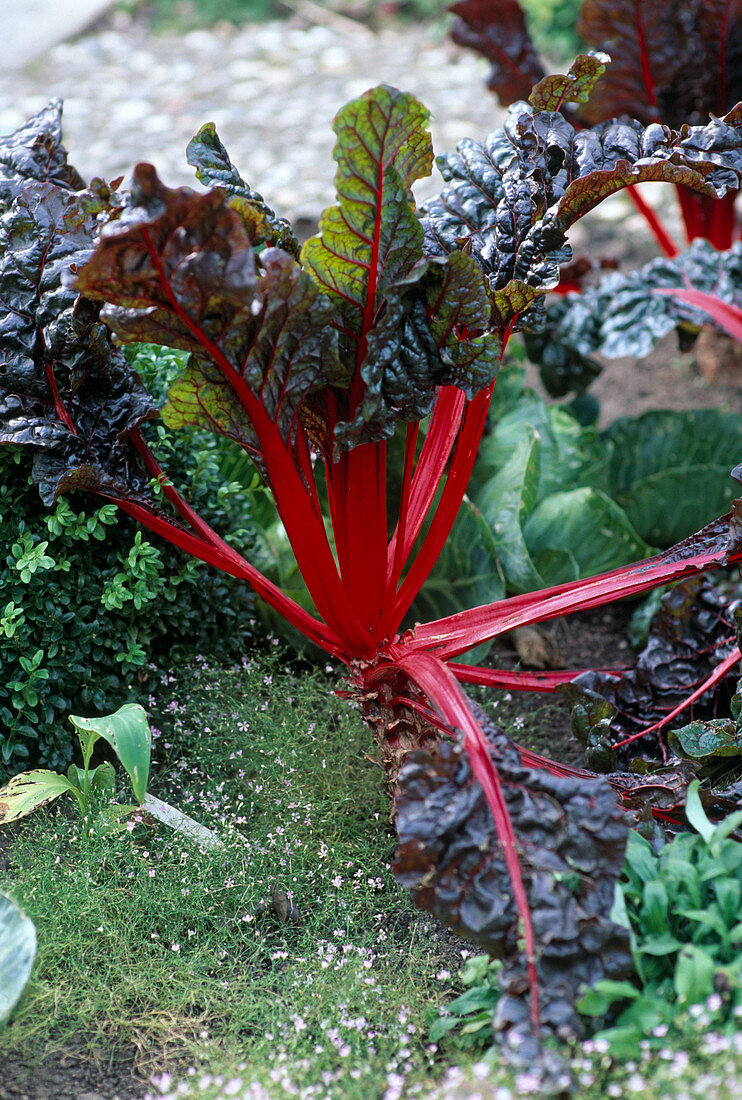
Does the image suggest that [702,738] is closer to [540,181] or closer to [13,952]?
[540,181]

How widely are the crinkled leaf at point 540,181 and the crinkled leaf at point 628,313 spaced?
67cm

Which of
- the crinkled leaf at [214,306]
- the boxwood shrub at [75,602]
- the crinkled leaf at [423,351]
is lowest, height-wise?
the boxwood shrub at [75,602]

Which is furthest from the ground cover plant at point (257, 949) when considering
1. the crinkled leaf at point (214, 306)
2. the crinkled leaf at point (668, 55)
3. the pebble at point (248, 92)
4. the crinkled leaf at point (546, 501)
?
the pebble at point (248, 92)

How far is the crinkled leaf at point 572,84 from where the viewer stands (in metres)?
1.80

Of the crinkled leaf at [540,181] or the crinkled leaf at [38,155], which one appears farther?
the crinkled leaf at [38,155]

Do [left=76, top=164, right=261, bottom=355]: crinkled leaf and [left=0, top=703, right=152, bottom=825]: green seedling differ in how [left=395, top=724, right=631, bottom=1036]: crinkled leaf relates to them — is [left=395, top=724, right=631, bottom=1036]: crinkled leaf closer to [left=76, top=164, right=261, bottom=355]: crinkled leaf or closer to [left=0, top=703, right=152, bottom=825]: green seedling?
[left=0, top=703, right=152, bottom=825]: green seedling

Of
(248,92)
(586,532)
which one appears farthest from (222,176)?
(248,92)

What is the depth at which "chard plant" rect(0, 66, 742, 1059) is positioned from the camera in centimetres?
136

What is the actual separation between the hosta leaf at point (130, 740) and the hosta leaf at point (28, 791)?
0.58ft

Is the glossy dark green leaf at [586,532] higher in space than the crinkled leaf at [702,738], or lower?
higher

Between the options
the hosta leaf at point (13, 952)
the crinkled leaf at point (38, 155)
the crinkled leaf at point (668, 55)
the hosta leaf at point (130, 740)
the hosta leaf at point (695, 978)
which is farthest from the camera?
the crinkled leaf at point (668, 55)

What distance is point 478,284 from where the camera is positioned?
157 centimetres

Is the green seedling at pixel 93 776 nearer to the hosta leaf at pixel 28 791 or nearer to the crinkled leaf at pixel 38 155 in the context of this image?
the hosta leaf at pixel 28 791

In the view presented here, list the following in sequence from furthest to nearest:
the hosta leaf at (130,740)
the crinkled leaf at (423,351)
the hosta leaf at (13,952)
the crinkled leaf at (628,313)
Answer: the crinkled leaf at (628,313), the hosta leaf at (130,740), the crinkled leaf at (423,351), the hosta leaf at (13,952)
